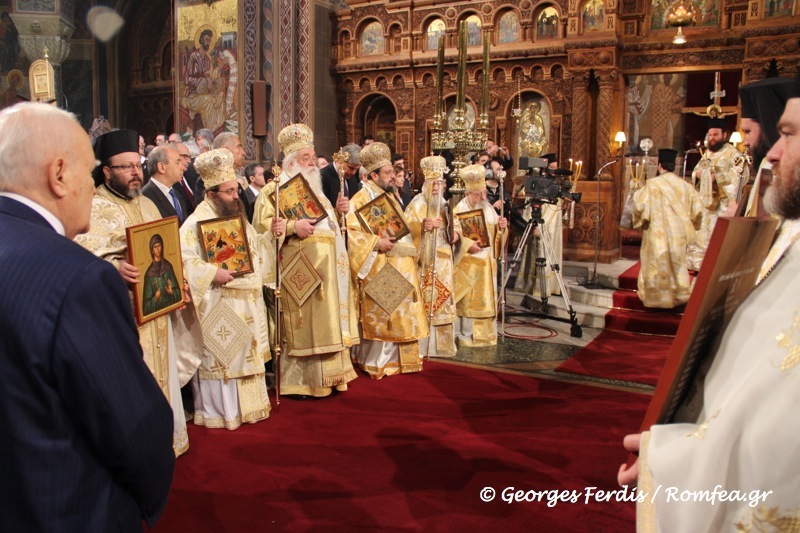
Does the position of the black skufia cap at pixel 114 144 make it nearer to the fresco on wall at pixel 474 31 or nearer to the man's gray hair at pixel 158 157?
the man's gray hair at pixel 158 157

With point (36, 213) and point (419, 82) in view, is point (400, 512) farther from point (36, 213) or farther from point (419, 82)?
point (419, 82)

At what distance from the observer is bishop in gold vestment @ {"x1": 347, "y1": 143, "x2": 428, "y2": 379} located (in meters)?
5.71

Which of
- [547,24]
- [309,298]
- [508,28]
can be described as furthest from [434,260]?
[508,28]

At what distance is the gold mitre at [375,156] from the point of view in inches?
233

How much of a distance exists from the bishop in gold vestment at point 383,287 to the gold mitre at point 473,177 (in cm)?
125

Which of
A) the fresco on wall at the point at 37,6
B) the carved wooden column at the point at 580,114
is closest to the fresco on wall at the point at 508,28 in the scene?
the carved wooden column at the point at 580,114

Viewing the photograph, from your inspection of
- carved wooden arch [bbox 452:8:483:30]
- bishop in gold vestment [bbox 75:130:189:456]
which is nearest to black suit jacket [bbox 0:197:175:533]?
bishop in gold vestment [bbox 75:130:189:456]

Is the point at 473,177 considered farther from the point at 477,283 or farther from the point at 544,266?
the point at 544,266

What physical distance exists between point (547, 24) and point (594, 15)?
42.6 inches

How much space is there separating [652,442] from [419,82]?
1270cm

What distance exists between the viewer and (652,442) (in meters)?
1.36

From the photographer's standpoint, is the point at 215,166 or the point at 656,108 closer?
the point at 215,166

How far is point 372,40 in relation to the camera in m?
13.9

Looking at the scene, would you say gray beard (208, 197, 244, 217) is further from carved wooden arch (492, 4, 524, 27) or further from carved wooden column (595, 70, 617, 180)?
carved wooden arch (492, 4, 524, 27)
